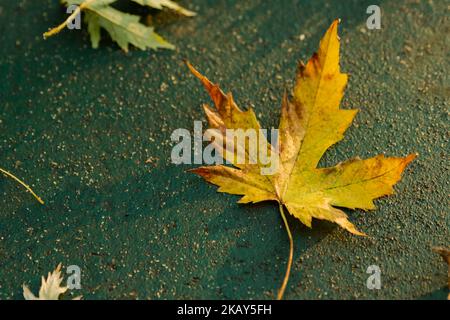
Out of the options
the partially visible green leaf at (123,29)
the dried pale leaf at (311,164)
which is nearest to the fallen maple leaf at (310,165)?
the dried pale leaf at (311,164)

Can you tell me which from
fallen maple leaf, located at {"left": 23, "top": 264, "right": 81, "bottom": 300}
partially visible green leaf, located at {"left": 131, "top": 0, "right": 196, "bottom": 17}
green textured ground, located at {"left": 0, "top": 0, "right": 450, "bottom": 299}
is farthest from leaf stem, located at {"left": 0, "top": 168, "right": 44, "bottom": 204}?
partially visible green leaf, located at {"left": 131, "top": 0, "right": 196, "bottom": 17}

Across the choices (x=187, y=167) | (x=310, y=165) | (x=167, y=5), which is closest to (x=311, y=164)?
(x=310, y=165)

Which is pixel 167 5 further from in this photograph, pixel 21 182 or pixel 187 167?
pixel 21 182

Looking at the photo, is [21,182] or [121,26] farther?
[121,26]

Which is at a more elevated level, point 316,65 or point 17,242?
point 316,65
